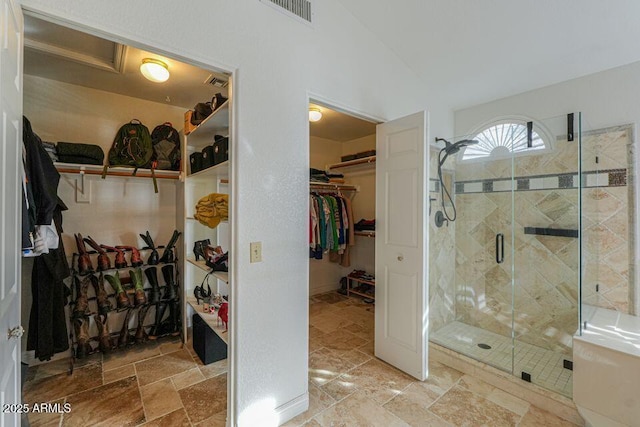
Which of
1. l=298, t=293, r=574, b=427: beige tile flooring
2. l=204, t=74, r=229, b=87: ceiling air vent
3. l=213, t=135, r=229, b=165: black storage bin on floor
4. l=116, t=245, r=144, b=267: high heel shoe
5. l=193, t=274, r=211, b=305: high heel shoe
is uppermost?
l=204, t=74, r=229, b=87: ceiling air vent

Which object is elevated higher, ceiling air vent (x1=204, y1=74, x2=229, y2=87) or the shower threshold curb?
ceiling air vent (x1=204, y1=74, x2=229, y2=87)

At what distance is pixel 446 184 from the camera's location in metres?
2.97

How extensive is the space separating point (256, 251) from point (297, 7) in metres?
1.55

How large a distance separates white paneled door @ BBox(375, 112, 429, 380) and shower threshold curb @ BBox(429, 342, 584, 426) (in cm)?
42

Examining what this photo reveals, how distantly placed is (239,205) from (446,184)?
2.36 meters

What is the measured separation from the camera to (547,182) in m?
2.48

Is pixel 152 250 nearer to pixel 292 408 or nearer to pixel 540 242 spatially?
pixel 292 408

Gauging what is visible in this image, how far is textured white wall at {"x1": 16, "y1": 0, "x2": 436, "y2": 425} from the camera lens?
140 centimetres

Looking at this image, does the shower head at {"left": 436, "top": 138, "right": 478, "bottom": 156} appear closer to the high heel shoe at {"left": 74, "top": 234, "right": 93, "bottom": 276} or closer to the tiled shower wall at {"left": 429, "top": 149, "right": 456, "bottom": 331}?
the tiled shower wall at {"left": 429, "top": 149, "right": 456, "bottom": 331}

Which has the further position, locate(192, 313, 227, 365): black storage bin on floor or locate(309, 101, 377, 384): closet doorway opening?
locate(309, 101, 377, 384): closet doorway opening

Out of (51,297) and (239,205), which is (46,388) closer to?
(51,297)

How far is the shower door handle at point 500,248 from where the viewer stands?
2.78m

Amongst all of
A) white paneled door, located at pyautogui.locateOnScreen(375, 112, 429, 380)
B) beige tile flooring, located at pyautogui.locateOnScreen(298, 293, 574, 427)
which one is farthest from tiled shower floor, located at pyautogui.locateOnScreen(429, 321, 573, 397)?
white paneled door, located at pyautogui.locateOnScreen(375, 112, 429, 380)

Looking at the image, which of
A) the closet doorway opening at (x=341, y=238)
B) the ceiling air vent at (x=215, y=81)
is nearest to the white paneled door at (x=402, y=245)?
the closet doorway opening at (x=341, y=238)
